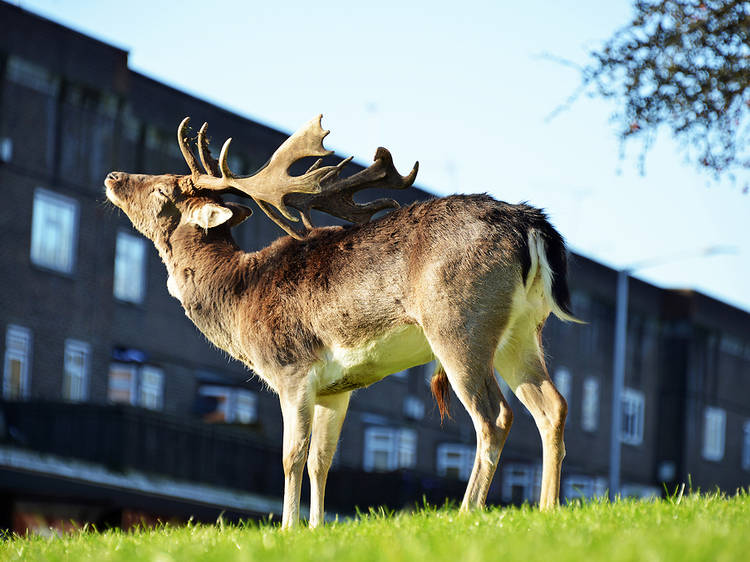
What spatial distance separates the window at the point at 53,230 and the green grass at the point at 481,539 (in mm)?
20107

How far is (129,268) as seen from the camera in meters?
30.8

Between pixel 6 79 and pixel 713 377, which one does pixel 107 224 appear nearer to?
pixel 6 79

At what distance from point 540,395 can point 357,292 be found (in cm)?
143

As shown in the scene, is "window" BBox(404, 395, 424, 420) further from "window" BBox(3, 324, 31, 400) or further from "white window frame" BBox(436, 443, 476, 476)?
"window" BBox(3, 324, 31, 400)

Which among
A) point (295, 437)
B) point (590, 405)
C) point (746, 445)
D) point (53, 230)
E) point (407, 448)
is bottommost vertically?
point (407, 448)

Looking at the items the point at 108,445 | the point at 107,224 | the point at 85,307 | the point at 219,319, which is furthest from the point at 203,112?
the point at 219,319

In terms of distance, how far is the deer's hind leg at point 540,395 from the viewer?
27.6 ft

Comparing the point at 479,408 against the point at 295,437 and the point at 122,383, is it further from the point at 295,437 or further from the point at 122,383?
the point at 122,383

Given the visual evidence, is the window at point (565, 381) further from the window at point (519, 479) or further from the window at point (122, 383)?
the window at point (122, 383)

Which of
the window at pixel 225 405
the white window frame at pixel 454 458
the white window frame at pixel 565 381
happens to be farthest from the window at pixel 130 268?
the white window frame at pixel 565 381

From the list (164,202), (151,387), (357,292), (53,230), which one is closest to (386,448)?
(151,387)

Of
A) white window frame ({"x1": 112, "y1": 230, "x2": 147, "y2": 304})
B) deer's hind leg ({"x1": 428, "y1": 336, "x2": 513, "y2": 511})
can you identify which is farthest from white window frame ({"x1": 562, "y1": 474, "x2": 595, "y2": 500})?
A: deer's hind leg ({"x1": 428, "y1": 336, "x2": 513, "y2": 511})

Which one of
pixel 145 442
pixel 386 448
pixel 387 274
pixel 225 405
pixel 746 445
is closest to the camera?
pixel 387 274

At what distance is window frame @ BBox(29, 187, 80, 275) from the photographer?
28219mm
